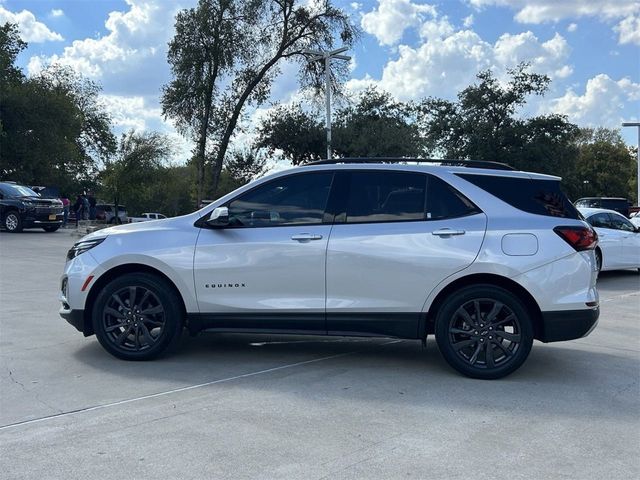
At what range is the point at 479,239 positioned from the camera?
17.7 feet

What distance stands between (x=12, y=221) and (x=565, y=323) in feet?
74.3

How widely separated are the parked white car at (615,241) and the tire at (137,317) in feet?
33.9

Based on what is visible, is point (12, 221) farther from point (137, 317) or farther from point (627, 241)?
point (627, 241)

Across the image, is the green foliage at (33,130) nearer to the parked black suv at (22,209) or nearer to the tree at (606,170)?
the parked black suv at (22,209)

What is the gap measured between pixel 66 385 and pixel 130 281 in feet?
3.55

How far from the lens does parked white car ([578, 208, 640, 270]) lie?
522 inches

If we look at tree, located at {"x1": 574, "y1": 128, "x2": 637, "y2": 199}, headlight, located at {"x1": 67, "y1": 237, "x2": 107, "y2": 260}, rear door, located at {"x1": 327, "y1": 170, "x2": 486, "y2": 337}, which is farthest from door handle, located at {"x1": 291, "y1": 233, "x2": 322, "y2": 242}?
tree, located at {"x1": 574, "y1": 128, "x2": 637, "y2": 199}

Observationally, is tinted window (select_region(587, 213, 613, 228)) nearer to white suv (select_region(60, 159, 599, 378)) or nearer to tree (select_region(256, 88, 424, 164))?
white suv (select_region(60, 159, 599, 378))

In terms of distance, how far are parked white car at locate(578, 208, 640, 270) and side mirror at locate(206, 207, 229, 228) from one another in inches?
395

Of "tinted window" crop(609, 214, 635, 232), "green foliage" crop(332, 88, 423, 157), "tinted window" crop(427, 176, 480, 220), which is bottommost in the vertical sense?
"tinted window" crop(609, 214, 635, 232)

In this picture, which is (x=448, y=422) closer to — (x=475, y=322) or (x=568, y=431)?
(x=568, y=431)

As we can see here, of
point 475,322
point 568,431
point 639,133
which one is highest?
point 639,133

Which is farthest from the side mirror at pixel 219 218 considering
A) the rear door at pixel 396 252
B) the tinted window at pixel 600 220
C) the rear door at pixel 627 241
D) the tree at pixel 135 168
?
the tree at pixel 135 168

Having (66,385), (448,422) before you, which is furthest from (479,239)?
(66,385)
